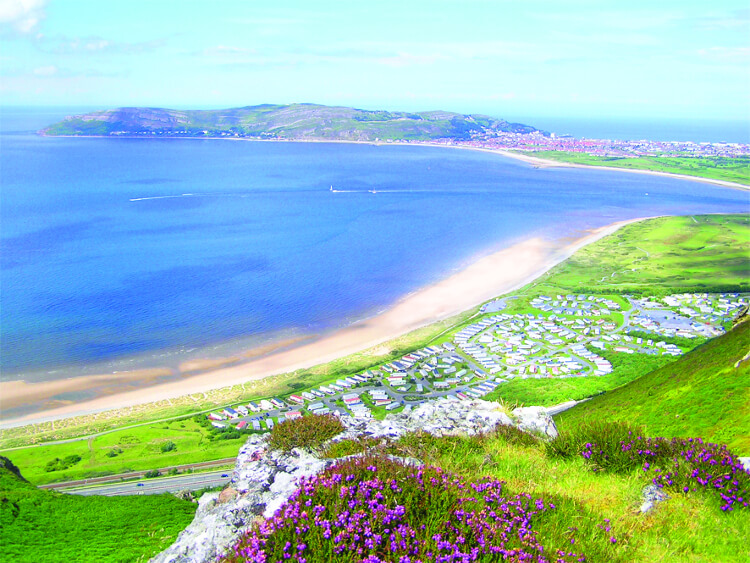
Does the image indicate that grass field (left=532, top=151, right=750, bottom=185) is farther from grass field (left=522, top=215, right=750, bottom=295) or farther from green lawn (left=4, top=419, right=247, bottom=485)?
green lawn (left=4, top=419, right=247, bottom=485)

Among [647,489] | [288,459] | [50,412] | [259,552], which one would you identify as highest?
[259,552]

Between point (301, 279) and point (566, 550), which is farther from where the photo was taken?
point (301, 279)

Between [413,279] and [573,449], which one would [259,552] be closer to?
[573,449]

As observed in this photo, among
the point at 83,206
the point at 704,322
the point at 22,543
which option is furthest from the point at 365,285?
the point at 83,206

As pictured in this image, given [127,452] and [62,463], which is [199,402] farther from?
[62,463]

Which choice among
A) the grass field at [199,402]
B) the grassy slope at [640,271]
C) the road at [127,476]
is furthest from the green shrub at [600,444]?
the grass field at [199,402]

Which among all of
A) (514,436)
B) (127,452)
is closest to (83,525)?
(514,436)
